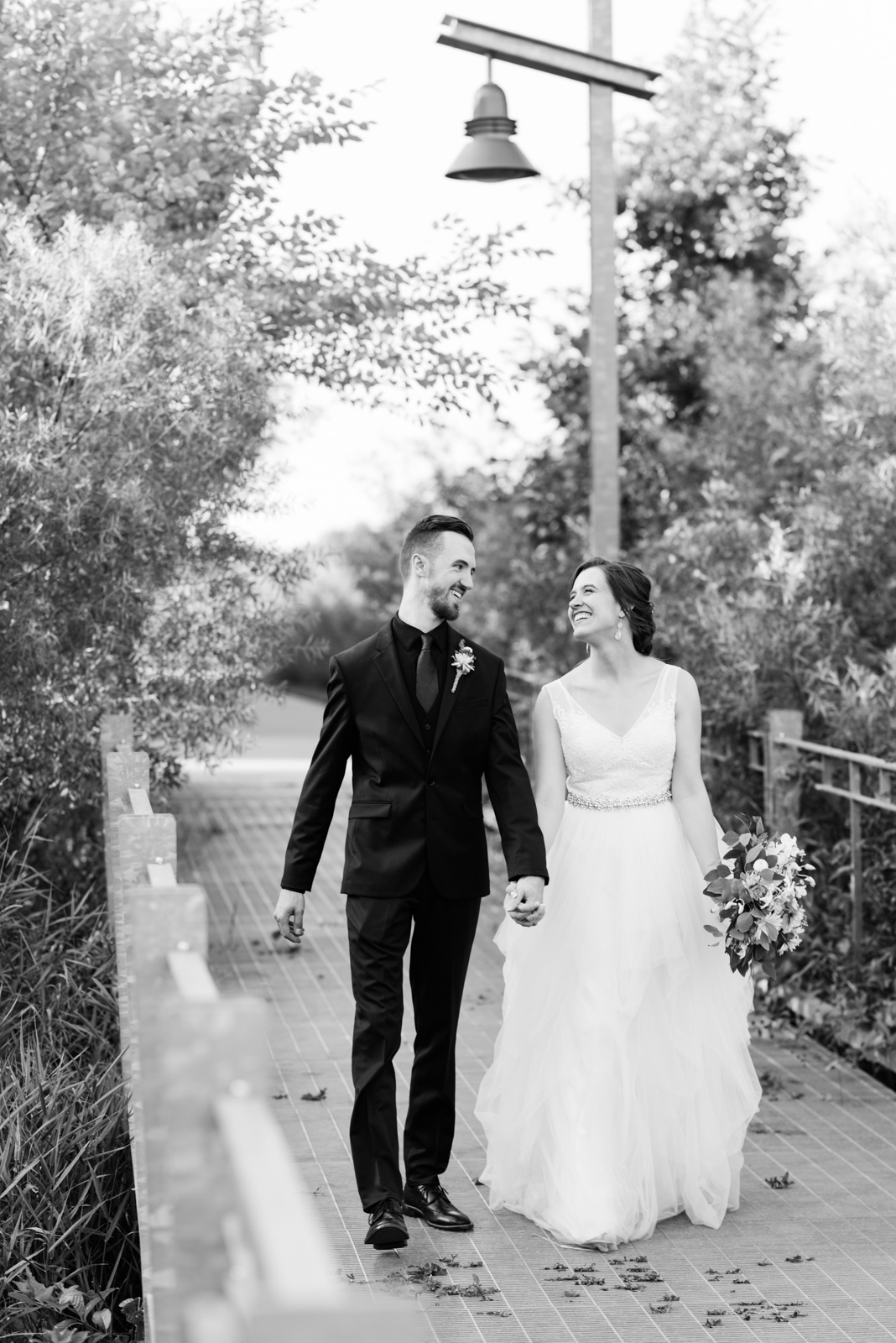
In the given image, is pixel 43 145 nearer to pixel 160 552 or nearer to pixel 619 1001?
pixel 160 552

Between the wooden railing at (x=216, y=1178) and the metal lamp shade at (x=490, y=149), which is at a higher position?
the metal lamp shade at (x=490, y=149)

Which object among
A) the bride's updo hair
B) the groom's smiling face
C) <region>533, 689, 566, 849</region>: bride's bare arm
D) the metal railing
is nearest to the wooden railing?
the groom's smiling face

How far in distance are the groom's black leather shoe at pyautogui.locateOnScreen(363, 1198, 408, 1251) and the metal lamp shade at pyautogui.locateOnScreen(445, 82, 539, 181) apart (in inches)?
200

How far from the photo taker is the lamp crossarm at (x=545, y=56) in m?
8.27

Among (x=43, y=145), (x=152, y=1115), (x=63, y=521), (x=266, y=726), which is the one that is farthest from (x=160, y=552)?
(x=266, y=726)

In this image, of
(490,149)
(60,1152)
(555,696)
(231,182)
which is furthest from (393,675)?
(231,182)

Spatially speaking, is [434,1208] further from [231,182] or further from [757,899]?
[231,182]

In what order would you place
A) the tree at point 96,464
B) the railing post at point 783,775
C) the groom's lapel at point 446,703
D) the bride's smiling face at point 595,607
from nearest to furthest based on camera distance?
the groom's lapel at point 446,703 < the bride's smiling face at point 595,607 < the tree at point 96,464 < the railing post at point 783,775

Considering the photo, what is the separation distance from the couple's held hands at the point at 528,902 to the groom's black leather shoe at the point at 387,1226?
0.83 metres

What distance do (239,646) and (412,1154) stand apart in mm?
3592

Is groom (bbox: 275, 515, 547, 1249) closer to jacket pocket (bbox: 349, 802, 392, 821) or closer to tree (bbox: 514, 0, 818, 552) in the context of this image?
jacket pocket (bbox: 349, 802, 392, 821)

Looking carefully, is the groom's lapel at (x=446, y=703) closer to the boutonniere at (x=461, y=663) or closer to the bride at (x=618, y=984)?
the boutonniere at (x=461, y=663)

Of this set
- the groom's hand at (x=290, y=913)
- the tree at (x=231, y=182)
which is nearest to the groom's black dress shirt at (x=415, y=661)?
the groom's hand at (x=290, y=913)

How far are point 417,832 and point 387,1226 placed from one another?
3.44 feet
